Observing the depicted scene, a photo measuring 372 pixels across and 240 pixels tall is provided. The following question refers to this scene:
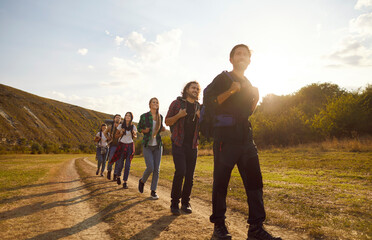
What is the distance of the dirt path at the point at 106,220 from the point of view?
308 cm

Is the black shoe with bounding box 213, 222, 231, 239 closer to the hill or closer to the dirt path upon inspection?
the dirt path

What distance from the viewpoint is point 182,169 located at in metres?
4.28

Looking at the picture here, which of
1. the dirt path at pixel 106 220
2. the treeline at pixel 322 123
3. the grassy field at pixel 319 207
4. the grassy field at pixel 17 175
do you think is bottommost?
the grassy field at pixel 17 175

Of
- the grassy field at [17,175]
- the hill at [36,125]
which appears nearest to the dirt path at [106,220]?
the grassy field at [17,175]

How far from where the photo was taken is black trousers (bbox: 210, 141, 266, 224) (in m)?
2.75

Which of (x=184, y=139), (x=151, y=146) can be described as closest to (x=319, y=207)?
(x=184, y=139)

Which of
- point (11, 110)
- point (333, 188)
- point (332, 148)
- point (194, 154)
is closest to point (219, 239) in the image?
point (194, 154)

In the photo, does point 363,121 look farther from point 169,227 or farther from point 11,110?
point 11,110

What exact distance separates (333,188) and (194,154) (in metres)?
4.50

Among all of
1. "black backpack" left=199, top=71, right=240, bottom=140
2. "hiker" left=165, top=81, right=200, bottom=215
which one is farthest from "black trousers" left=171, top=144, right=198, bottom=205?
"black backpack" left=199, top=71, right=240, bottom=140

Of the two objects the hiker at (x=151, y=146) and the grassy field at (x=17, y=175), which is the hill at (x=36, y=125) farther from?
the hiker at (x=151, y=146)

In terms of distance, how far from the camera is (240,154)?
109 inches

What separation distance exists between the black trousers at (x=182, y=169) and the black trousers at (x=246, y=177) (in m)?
1.49

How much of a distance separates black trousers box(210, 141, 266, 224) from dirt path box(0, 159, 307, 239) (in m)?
0.46
